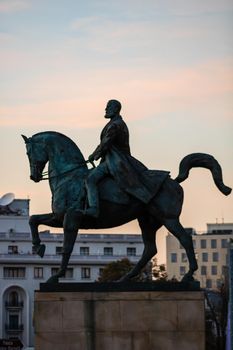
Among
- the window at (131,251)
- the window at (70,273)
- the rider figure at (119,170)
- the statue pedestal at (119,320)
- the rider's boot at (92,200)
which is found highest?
the window at (131,251)

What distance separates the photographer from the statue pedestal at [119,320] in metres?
39.2

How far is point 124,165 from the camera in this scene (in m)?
39.9

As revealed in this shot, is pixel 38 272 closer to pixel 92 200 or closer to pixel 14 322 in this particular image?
pixel 14 322

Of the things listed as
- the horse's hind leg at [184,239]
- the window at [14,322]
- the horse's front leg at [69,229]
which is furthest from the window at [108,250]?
the horse's front leg at [69,229]

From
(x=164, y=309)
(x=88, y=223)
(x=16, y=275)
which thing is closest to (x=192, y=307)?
(x=164, y=309)

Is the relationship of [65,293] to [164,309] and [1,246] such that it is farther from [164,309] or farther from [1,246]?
[1,246]

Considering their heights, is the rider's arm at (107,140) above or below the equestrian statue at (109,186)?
above

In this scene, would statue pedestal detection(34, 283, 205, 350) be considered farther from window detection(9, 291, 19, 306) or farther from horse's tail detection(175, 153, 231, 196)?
window detection(9, 291, 19, 306)

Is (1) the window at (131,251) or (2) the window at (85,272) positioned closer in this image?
(2) the window at (85,272)

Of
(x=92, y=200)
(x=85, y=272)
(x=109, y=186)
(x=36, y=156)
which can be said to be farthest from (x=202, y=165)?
(x=85, y=272)

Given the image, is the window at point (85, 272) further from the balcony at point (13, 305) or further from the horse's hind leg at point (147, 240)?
the horse's hind leg at point (147, 240)

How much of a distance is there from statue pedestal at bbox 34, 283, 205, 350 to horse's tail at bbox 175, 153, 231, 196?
2.89 meters

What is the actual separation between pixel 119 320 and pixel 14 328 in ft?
366

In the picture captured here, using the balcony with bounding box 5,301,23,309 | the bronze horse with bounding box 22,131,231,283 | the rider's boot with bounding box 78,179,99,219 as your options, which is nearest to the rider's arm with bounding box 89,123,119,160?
the bronze horse with bounding box 22,131,231,283
